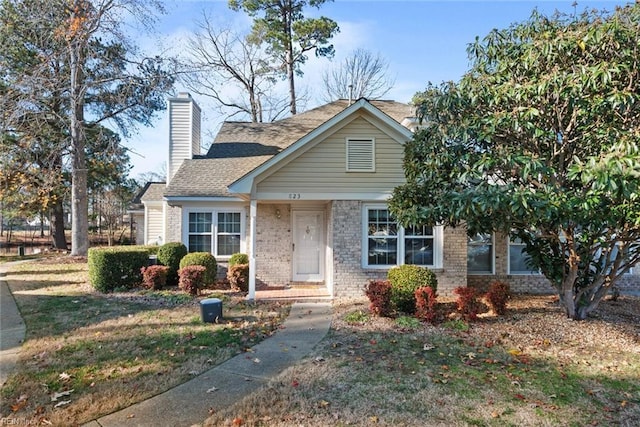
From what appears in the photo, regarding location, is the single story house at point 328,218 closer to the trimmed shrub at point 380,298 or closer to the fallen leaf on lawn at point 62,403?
the trimmed shrub at point 380,298

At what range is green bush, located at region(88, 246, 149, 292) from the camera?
10.3 m

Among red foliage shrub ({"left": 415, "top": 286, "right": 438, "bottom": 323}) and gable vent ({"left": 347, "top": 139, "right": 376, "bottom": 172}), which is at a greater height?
gable vent ({"left": 347, "top": 139, "right": 376, "bottom": 172})

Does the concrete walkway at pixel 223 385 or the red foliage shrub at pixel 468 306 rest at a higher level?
the red foliage shrub at pixel 468 306

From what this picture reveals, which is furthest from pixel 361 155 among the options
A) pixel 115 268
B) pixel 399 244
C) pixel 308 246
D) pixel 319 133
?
pixel 115 268

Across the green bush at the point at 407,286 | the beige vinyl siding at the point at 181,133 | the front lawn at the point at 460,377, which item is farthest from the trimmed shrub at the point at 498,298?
the beige vinyl siding at the point at 181,133

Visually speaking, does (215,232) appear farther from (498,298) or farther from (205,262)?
(498,298)

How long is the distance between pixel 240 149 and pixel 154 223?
29.4 feet

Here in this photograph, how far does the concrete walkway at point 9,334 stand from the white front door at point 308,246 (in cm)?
667

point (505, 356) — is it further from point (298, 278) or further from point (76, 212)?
point (76, 212)

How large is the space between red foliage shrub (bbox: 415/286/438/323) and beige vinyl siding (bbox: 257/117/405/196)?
3.12 meters

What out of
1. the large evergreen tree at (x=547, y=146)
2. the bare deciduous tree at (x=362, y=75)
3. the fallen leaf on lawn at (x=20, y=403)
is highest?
the bare deciduous tree at (x=362, y=75)

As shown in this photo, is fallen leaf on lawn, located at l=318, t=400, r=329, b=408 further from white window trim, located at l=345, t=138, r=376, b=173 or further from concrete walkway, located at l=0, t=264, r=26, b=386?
white window trim, located at l=345, t=138, r=376, b=173

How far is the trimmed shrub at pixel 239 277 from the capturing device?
10.4m

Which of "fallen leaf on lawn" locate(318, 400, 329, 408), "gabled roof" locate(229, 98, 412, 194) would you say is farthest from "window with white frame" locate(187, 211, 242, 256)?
"fallen leaf on lawn" locate(318, 400, 329, 408)
